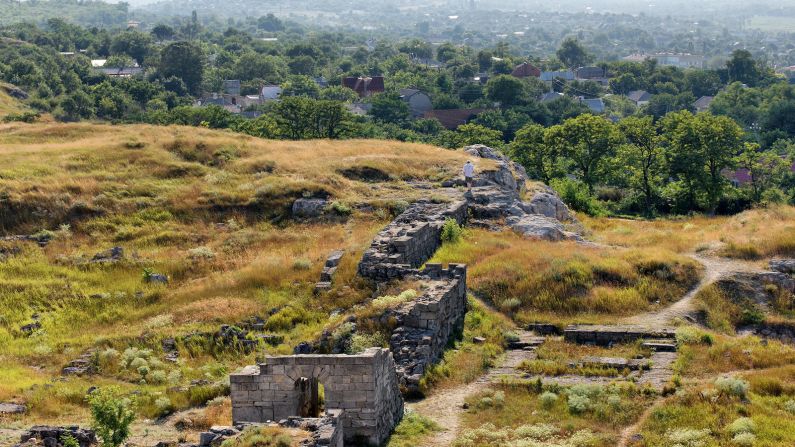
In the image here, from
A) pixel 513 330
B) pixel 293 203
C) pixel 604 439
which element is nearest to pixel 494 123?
pixel 293 203

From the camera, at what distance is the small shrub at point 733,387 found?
2622 centimetres

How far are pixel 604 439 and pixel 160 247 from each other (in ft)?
69.6

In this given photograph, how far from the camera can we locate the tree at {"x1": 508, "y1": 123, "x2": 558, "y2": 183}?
71.3 metres

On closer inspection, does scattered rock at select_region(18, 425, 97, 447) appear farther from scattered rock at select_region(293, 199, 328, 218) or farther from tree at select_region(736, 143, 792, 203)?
tree at select_region(736, 143, 792, 203)

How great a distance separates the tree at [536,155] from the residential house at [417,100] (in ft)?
270

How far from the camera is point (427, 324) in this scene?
3006cm

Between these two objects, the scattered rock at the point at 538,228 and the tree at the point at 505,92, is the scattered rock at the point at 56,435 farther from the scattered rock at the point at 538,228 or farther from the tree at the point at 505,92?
the tree at the point at 505,92

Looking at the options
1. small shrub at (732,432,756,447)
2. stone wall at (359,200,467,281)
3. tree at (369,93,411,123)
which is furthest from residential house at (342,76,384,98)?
small shrub at (732,432,756,447)

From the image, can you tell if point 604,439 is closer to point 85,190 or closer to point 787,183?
point 85,190

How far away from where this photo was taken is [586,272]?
35719 millimetres

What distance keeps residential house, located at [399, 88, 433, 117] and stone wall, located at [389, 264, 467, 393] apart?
124 meters

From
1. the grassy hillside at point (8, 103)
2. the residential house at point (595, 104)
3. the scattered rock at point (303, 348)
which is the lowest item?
the residential house at point (595, 104)

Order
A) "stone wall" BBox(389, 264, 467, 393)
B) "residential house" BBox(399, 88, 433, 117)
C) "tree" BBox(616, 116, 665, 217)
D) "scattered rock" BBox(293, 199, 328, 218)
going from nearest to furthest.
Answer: "stone wall" BBox(389, 264, 467, 393)
"scattered rock" BBox(293, 199, 328, 218)
"tree" BBox(616, 116, 665, 217)
"residential house" BBox(399, 88, 433, 117)

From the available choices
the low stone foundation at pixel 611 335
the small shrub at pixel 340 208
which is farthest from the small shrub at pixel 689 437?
the small shrub at pixel 340 208
